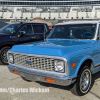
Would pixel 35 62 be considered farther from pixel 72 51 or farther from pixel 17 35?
pixel 17 35

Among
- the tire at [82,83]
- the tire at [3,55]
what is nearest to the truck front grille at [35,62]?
the tire at [82,83]

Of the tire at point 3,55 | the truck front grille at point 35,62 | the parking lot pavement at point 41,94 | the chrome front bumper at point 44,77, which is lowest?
the parking lot pavement at point 41,94

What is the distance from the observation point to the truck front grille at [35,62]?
10.2 ft

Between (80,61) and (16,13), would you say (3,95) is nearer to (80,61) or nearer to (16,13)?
(80,61)

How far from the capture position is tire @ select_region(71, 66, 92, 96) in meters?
3.27

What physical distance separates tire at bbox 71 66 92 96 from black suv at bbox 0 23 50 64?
111 inches

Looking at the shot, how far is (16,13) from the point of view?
79.0 metres

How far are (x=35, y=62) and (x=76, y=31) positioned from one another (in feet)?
6.11

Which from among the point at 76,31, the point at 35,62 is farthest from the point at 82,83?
the point at 76,31

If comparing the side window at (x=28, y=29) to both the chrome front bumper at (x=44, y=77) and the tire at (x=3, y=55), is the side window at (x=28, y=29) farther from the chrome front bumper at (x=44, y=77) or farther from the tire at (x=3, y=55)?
the chrome front bumper at (x=44, y=77)

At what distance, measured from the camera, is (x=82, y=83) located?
3.54 m

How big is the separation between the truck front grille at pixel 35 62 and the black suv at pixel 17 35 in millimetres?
2446

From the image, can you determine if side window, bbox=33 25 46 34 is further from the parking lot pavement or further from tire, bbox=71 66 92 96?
tire, bbox=71 66 92 96

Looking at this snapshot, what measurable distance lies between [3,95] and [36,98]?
0.90 m
